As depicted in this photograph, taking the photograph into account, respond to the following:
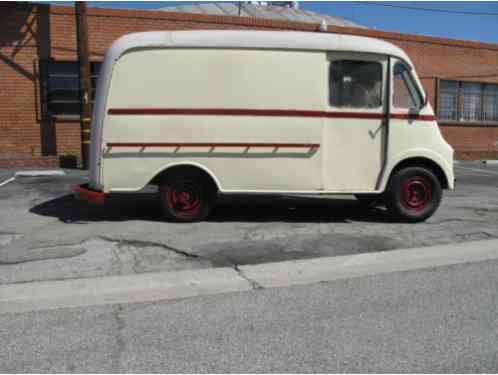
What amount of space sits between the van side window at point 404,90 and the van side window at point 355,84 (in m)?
0.26

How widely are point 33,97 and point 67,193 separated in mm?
6440

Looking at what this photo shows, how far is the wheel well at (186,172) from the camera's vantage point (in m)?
6.97

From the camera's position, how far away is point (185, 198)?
23.4 ft

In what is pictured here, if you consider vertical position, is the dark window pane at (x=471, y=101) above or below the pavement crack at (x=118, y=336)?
above

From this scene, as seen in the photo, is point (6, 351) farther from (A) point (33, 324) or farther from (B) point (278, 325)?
(B) point (278, 325)

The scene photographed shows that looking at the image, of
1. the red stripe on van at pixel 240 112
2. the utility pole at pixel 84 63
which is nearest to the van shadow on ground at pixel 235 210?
the red stripe on van at pixel 240 112

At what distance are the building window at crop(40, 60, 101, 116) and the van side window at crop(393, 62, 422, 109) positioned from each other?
11104 millimetres

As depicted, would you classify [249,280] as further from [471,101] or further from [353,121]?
[471,101]

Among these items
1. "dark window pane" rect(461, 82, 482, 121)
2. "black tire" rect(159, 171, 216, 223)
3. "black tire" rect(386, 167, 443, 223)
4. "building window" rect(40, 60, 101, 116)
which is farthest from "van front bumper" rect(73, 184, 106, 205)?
"dark window pane" rect(461, 82, 482, 121)

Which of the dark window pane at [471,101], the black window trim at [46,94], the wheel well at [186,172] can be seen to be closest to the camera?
the wheel well at [186,172]

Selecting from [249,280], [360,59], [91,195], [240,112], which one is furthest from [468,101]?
[249,280]

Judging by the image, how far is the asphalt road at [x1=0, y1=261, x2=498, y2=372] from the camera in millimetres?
3170

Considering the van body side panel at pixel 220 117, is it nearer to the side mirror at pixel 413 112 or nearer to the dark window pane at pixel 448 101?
the side mirror at pixel 413 112

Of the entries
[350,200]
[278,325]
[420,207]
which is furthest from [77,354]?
[350,200]
